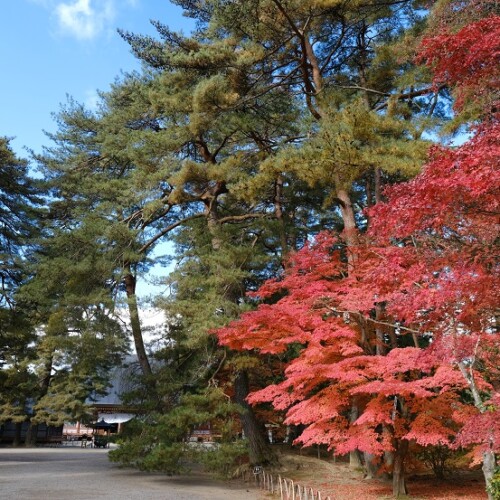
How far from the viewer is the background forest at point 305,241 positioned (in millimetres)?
5422

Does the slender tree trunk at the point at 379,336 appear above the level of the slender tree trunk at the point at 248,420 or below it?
above

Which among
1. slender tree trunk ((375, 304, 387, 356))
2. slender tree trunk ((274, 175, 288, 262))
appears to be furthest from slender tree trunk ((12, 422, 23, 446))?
slender tree trunk ((375, 304, 387, 356))

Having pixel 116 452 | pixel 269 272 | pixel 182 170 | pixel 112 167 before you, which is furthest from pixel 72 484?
pixel 112 167

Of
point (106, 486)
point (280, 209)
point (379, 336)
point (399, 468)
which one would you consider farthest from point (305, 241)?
point (106, 486)

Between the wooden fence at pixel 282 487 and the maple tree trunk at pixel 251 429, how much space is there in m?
0.51

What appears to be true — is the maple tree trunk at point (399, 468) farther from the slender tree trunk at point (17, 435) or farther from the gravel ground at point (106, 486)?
the slender tree trunk at point (17, 435)

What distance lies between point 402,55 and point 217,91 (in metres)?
4.24

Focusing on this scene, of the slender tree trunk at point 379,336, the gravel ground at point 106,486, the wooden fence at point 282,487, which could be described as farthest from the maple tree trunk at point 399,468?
the gravel ground at point 106,486

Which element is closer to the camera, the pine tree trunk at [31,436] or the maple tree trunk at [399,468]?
the maple tree trunk at [399,468]

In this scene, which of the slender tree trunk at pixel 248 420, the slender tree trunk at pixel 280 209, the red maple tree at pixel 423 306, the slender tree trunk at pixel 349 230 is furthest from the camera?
the slender tree trunk at pixel 280 209

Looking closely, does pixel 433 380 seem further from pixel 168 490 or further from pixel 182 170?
pixel 182 170

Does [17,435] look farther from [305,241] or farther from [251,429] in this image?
[305,241]

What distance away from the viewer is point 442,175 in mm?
4383

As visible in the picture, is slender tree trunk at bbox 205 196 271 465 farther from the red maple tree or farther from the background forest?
the red maple tree
